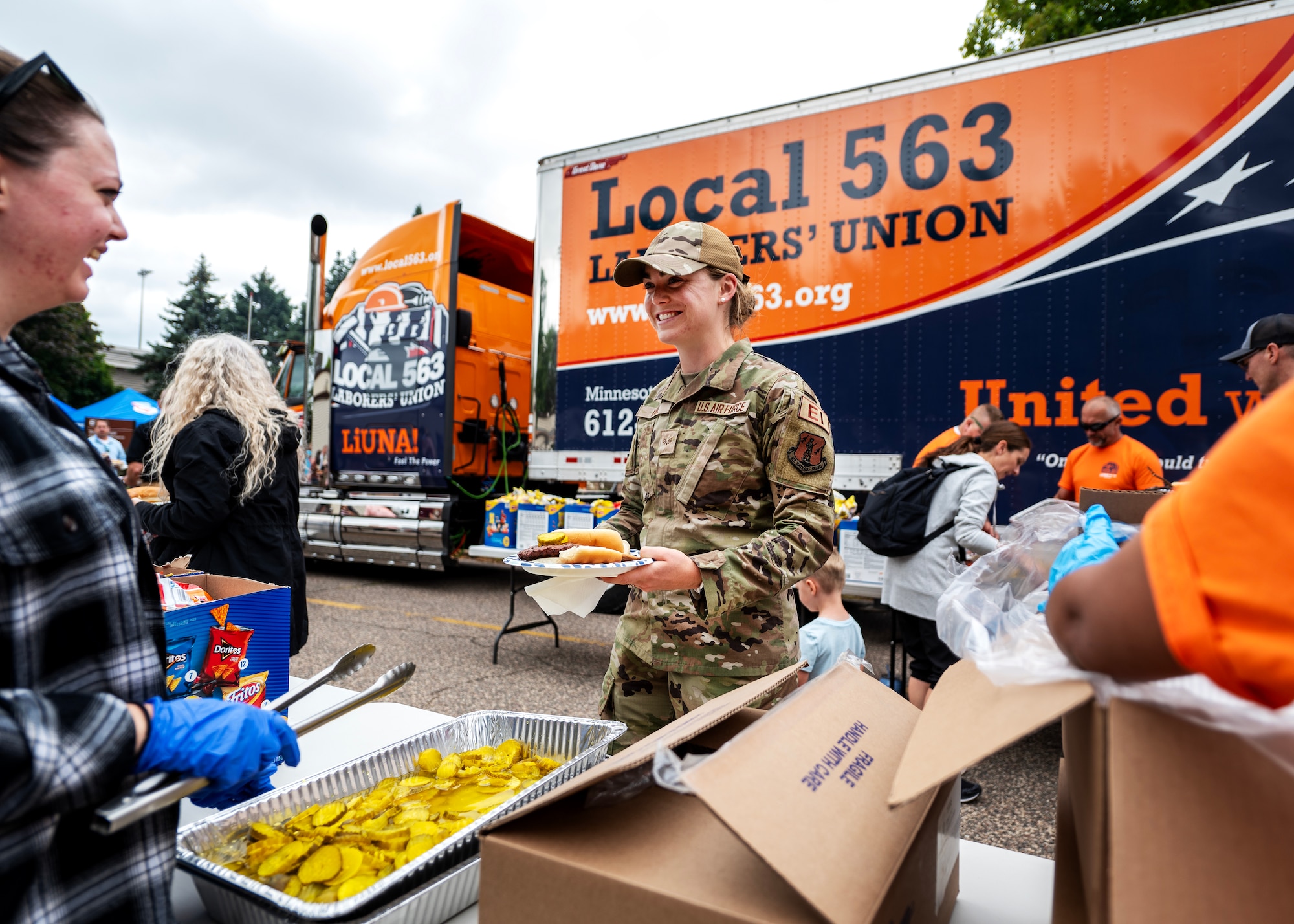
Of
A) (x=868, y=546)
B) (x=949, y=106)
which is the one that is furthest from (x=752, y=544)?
(x=949, y=106)

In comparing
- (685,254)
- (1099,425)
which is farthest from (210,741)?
(1099,425)

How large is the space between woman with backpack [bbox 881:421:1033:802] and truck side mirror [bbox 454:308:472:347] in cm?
476

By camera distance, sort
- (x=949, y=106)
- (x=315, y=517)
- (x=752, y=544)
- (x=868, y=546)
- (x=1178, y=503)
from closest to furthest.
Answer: (x=1178, y=503) < (x=752, y=544) < (x=868, y=546) < (x=949, y=106) < (x=315, y=517)

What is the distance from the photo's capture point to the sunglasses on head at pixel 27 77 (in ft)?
2.65

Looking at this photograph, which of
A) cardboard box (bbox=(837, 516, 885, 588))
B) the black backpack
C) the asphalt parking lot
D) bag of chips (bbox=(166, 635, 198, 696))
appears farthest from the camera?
cardboard box (bbox=(837, 516, 885, 588))

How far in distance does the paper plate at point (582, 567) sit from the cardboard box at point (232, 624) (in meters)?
0.63

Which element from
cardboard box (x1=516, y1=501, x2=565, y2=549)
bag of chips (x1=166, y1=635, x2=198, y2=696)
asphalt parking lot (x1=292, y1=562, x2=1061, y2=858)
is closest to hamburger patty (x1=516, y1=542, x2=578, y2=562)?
bag of chips (x1=166, y1=635, x2=198, y2=696)

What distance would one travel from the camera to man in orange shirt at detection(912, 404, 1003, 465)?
4660 millimetres

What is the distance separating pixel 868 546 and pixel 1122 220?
260 cm

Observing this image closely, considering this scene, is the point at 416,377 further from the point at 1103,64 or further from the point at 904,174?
the point at 1103,64

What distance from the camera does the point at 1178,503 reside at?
A: 0.56 meters

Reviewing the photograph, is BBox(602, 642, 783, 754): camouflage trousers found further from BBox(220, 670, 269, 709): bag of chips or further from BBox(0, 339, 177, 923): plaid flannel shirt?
BBox(0, 339, 177, 923): plaid flannel shirt

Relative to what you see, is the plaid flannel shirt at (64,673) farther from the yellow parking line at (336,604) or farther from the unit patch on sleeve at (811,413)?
the yellow parking line at (336,604)

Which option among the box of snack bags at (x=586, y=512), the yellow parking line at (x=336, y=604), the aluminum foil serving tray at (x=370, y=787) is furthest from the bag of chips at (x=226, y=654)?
the yellow parking line at (x=336, y=604)
